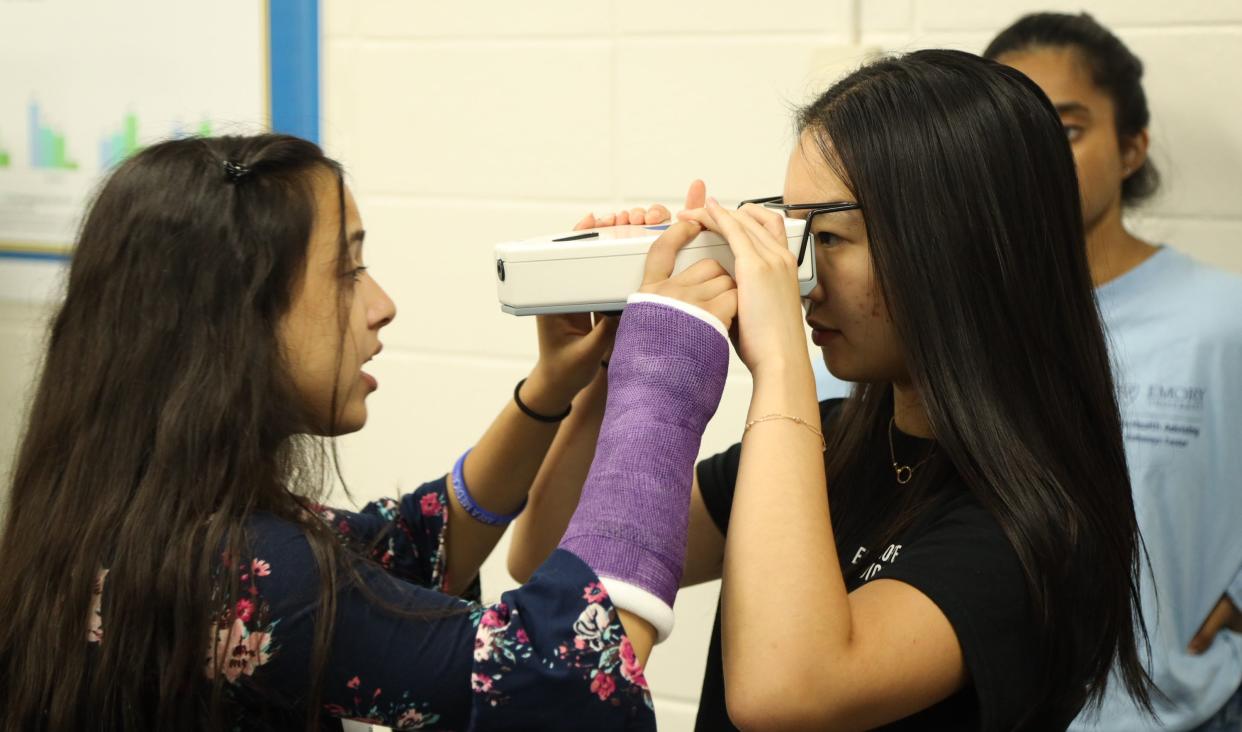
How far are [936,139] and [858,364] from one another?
0.63ft

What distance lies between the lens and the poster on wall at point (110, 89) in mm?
2148

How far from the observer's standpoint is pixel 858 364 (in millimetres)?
995

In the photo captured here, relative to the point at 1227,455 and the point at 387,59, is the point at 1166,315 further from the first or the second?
the point at 387,59

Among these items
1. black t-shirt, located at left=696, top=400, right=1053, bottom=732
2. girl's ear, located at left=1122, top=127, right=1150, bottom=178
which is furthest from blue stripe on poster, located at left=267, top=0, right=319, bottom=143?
black t-shirt, located at left=696, top=400, right=1053, bottom=732

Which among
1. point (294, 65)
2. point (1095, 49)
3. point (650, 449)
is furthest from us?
point (294, 65)

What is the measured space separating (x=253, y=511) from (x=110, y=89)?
169 cm

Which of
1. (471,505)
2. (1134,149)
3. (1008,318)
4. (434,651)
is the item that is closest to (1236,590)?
(1134,149)

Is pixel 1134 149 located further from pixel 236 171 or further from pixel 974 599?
pixel 236 171

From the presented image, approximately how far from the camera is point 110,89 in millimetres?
2297

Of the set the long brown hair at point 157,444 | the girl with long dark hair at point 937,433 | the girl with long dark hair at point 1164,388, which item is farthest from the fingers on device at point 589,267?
the girl with long dark hair at point 1164,388

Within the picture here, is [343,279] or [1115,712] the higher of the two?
[343,279]

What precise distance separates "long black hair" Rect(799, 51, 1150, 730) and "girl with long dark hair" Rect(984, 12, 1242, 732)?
60cm

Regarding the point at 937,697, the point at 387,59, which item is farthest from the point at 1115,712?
the point at 387,59

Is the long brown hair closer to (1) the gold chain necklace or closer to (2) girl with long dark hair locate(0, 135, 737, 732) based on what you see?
(2) girl with long dark hair locate(0, 135, 737, 732)
